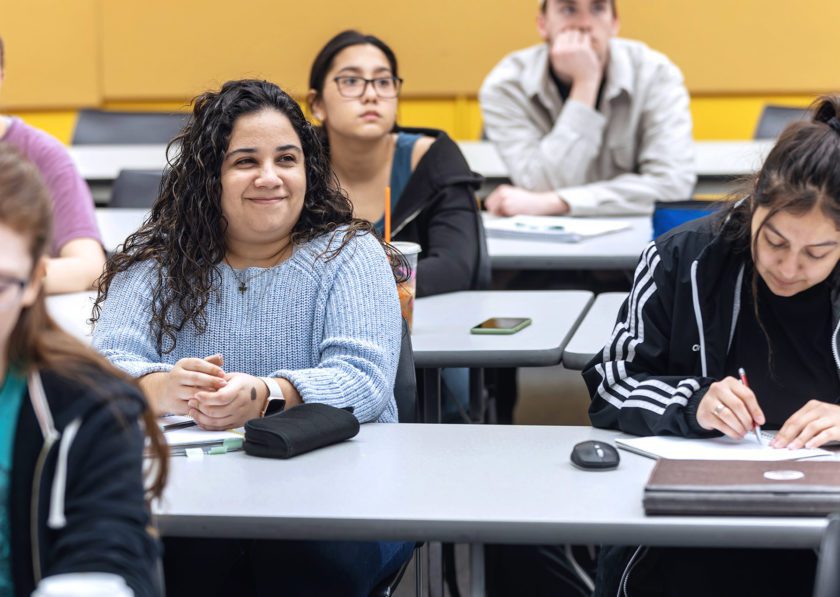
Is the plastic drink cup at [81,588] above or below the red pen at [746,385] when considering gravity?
above

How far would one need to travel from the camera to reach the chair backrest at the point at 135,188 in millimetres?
3840

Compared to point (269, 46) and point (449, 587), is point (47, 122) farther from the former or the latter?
point (449, 587)

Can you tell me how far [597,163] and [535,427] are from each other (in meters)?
2.16

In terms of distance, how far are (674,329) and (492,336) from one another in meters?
0.59

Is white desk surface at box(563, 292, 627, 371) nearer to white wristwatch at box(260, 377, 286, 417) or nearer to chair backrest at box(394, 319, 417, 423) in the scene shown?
chair backrest at box(394, 319, 417, 423)

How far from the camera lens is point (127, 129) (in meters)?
5.14

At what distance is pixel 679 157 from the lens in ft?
12.4

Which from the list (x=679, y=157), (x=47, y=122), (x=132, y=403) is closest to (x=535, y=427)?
(x=132, y=403)

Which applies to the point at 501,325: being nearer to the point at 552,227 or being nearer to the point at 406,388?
the point at 406,388

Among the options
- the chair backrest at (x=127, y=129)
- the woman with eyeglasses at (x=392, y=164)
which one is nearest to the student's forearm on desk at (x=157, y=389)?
the woman with eyeglasses at (x=392, y=164)

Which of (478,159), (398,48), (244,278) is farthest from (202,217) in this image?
(398,48)

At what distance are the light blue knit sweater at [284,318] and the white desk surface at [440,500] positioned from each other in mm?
243

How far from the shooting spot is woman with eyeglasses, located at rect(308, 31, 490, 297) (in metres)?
2.95

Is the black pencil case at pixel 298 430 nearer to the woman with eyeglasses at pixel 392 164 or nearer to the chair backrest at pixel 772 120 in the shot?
the woman with eyeglasses at pixel 392 164
